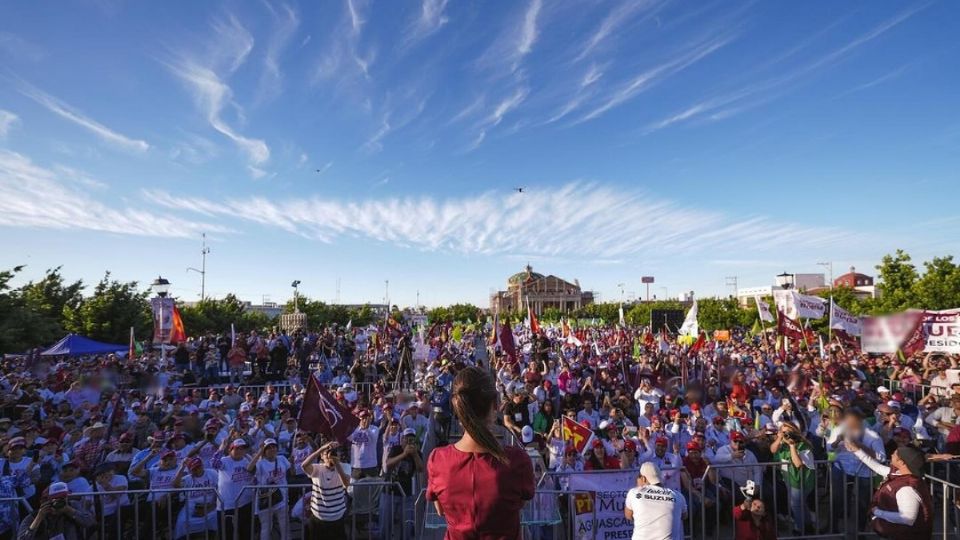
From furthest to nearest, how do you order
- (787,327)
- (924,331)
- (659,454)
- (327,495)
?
(787,327) → (924,331) → (659,454) → (327,495)

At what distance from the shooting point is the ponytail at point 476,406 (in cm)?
213

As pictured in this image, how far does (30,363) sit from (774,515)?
2116 centimetres

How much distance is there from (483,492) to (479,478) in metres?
0.05

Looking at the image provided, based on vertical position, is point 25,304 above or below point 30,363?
above

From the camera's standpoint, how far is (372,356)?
21234 millimetres

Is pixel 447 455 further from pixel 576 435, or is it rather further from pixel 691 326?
pixel 691 326

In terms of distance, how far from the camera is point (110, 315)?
26.5 metres

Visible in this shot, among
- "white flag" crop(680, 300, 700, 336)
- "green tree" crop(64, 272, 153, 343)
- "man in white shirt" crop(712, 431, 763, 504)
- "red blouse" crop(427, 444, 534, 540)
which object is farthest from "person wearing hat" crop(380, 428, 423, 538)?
"green tree" crop(64, 272, 153, 343)

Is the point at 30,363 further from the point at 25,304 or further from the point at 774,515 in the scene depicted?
the point at 774,515

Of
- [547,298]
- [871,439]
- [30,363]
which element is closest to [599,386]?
[871,439]

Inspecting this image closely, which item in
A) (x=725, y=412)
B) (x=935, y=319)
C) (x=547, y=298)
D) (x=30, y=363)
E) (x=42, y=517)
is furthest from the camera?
(x=547, y=298)

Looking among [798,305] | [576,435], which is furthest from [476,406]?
[798,305]

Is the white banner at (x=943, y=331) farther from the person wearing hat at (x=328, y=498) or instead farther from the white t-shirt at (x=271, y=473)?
the white t-shirt at (x=271, y=473)

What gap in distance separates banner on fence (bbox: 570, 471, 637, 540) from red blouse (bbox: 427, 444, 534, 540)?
4287 millimetres
